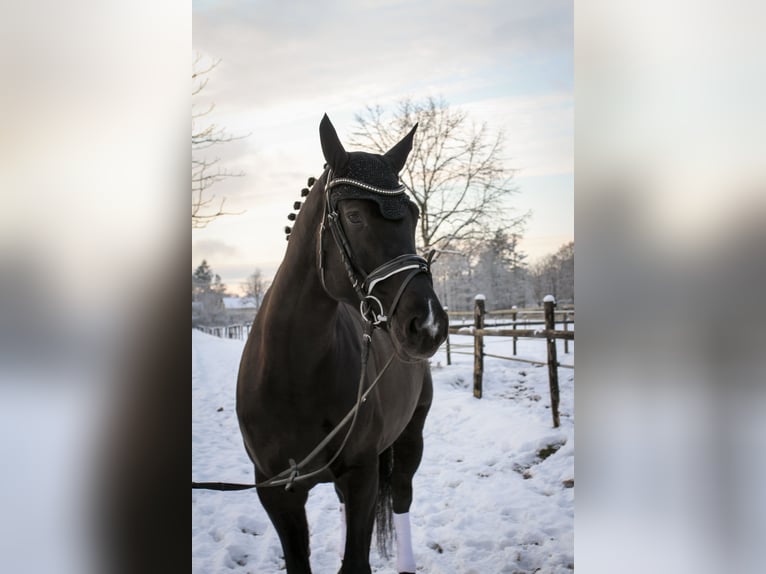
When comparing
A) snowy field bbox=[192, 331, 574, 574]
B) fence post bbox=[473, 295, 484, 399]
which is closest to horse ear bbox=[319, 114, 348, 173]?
snowy field bbox=[192, 331, 574, 574]

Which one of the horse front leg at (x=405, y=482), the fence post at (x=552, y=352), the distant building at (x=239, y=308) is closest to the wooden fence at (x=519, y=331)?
the fence post at (x=552, y=352)

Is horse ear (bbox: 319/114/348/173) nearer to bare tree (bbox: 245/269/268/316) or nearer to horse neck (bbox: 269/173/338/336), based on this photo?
horse neck (bbox: 269/173/338/336)

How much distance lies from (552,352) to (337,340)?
2.18 meters

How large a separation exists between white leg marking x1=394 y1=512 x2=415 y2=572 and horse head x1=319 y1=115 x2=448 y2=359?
4.51ft

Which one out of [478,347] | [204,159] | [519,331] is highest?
[204,159]

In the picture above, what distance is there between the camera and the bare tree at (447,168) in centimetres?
270

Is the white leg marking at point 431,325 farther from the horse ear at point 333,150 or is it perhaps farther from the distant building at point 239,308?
the distant building at point 239,308

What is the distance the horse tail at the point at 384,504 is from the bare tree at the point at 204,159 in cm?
138

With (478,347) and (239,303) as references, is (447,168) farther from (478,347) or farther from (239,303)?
(478,347)

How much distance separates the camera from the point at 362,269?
1.39m
